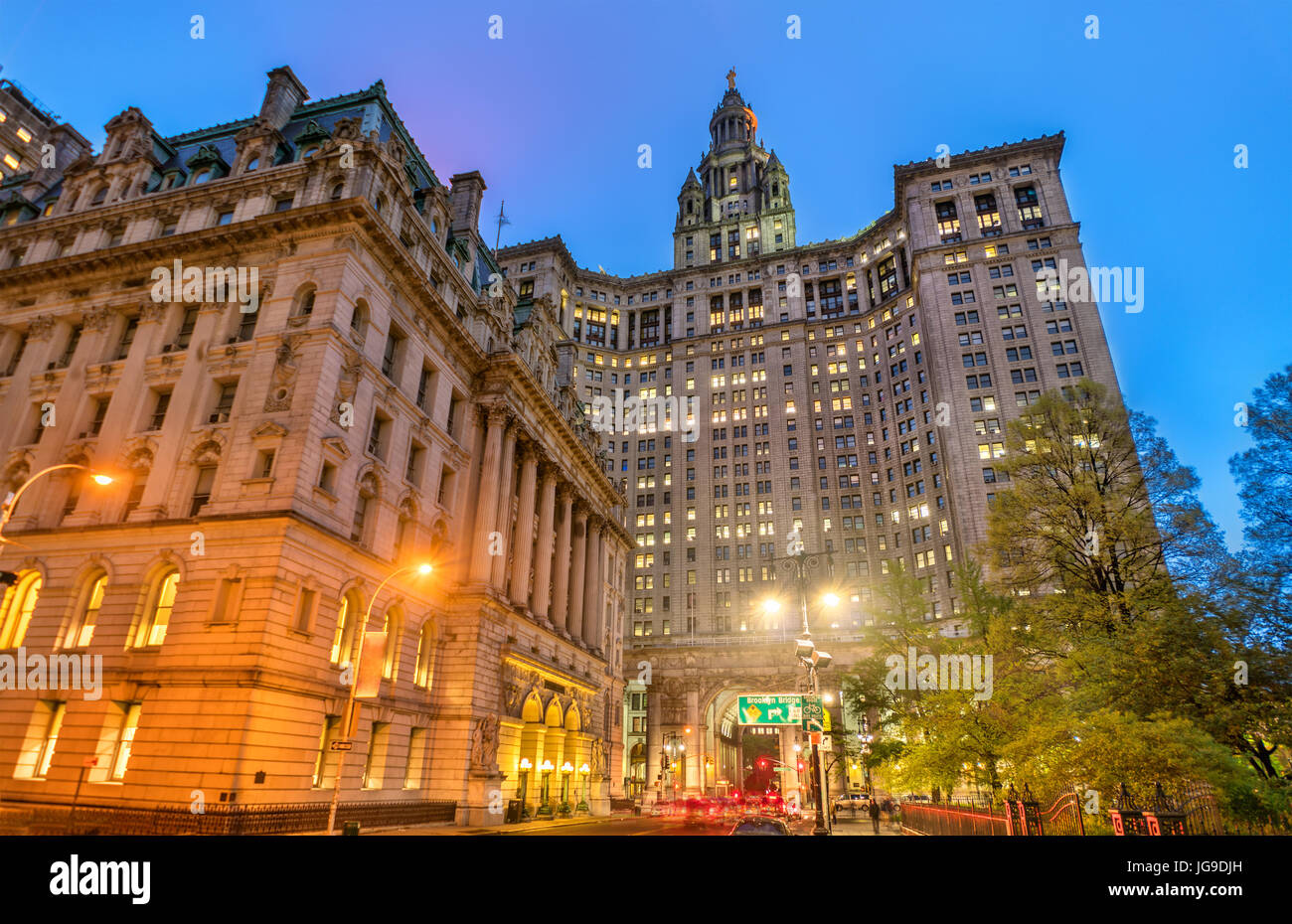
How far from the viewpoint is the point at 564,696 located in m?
51.2

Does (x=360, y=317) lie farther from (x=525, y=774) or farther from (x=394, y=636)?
(x=525, y=774)

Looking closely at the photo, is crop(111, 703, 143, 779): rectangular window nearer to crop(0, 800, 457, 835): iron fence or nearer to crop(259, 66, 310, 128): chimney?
crop(0, 800, 457, 835): iron fence

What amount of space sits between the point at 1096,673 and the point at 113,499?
4117cm

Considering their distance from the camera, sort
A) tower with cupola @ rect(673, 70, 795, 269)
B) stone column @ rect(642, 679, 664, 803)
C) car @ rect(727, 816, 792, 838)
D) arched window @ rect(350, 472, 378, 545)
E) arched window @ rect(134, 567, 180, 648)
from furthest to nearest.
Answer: tower with cupola @ rect(673, 70, 795, 269) → stone column @ rect(642, 679, 664, 803) → arched window @ rect(350, 472, 378, 545) → arched window @ rect(134, 567, 180, 648) → car @ rect(727, 816, 792, 838)

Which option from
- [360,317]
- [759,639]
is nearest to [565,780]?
[360,317]

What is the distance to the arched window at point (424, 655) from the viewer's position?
3803 cm

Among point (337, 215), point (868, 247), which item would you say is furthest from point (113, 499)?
point (868, 247)

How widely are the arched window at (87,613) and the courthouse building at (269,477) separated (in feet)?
0.43

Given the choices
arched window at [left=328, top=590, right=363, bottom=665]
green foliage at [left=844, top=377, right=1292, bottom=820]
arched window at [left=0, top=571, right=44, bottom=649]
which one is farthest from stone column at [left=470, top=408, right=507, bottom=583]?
green foliage at [left=844, top=377, right=1292, bottom=820]

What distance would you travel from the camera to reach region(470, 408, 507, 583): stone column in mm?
42625

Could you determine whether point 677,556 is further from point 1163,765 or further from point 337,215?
point 1163,765

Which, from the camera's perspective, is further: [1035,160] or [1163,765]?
[1035,160]

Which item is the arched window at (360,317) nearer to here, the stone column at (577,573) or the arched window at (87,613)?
the arched window at (87,613)

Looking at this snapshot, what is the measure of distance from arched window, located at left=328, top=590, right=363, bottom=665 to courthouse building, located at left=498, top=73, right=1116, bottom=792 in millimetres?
47390
